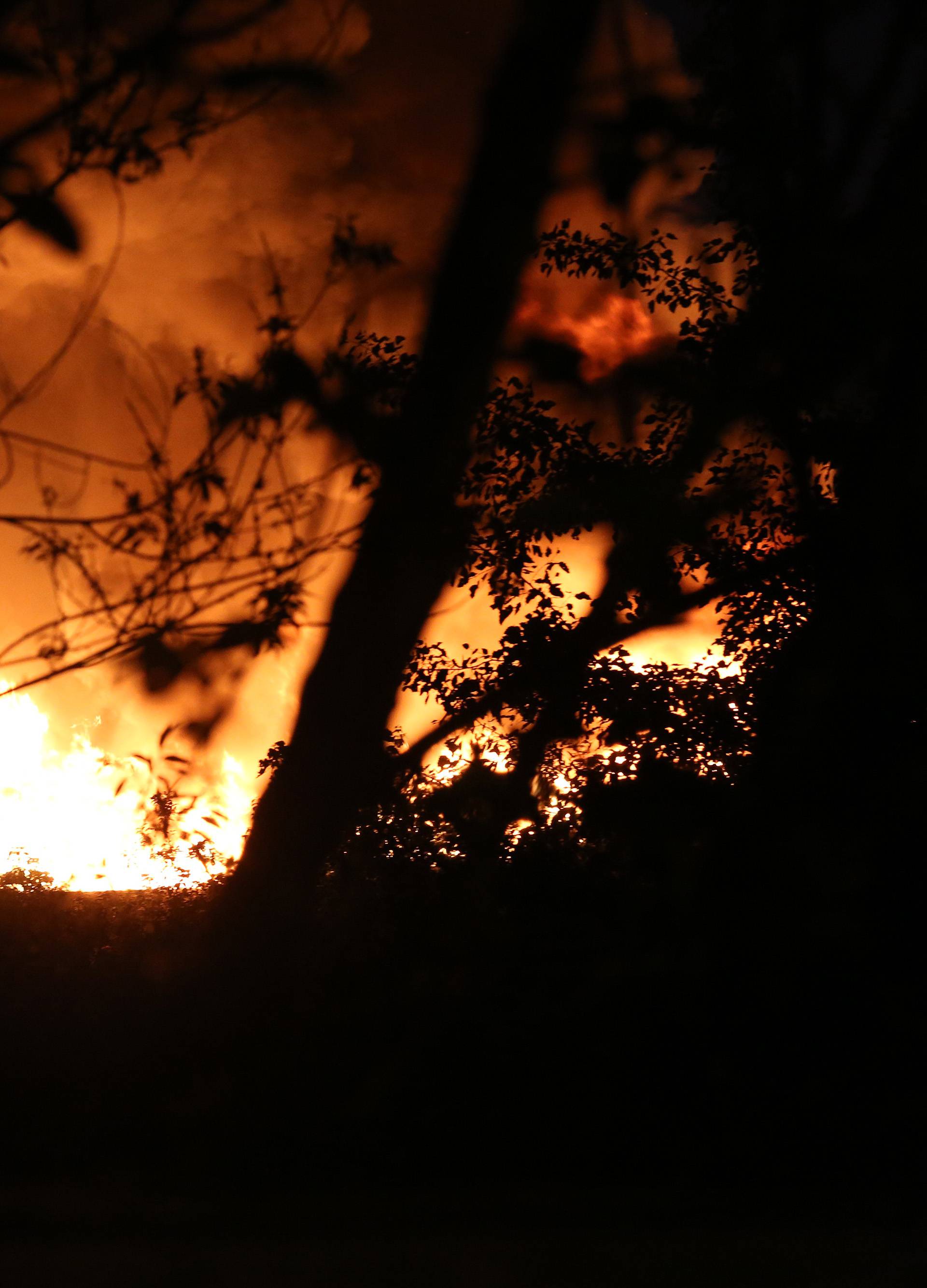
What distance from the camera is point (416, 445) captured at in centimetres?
371

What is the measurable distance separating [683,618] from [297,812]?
2461 millimetres

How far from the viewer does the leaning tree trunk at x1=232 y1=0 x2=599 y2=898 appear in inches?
140

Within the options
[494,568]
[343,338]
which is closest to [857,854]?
[494,568]

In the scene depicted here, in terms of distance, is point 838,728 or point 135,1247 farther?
point 838,728

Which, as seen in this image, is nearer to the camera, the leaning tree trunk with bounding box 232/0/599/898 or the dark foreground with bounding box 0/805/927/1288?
the leaning tree trunk with bounding box 232/0/599/898

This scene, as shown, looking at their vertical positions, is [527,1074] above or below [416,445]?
below

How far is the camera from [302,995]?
462cm

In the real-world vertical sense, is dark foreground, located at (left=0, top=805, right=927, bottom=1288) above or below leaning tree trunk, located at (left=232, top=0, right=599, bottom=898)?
below

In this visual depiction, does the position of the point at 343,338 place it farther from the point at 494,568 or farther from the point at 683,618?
the point at 683,618

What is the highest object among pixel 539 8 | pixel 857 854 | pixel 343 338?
pixel 539 8

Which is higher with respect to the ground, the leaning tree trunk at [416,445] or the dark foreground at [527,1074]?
the leaning tree trunk at [416,445]

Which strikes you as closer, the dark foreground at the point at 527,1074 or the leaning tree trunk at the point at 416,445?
the leaning tree trunk at the point at 416,445

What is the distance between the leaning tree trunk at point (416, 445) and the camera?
3.56m

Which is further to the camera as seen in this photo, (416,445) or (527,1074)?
(527,1074)
